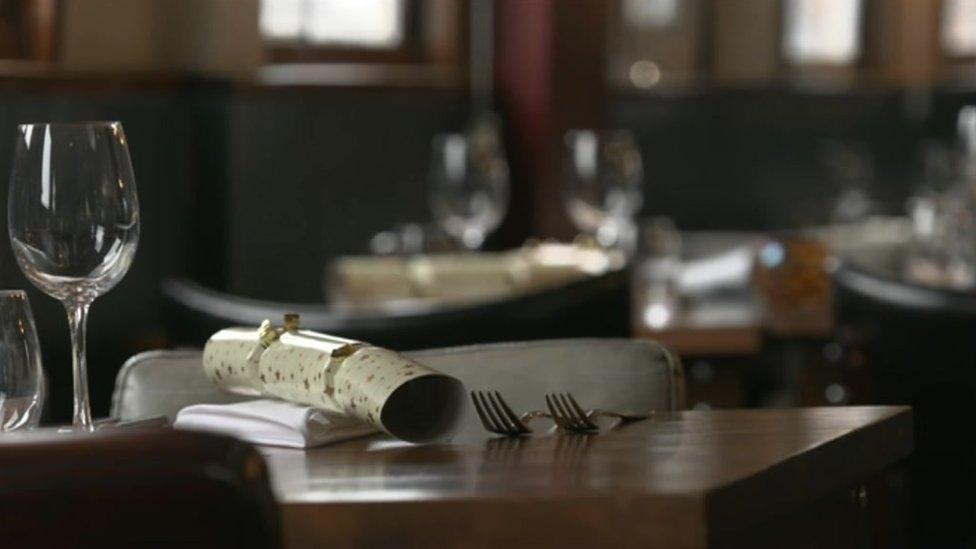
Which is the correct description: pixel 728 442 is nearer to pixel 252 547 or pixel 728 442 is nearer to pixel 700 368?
pixel 252 547

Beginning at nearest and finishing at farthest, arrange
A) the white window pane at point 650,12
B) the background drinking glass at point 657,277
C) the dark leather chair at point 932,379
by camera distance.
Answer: the dark leather chair at point 932,379, the background drinking glass at point 657,277, the white window pane at point 650,12

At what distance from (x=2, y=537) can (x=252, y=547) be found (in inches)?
4.6

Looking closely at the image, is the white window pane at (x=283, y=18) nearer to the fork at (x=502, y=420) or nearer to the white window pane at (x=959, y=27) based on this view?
the white window pane at (x=959, y=27)

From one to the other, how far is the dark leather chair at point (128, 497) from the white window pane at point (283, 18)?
535 centimetres

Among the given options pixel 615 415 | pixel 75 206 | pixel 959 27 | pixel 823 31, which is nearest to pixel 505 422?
pixel 615 415

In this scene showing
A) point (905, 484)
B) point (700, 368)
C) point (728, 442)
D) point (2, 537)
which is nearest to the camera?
point (2, 537)

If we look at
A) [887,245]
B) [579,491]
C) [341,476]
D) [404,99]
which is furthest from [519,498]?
[404,99]

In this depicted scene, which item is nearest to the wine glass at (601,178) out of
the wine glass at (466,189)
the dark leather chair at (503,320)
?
the wine glass at (466,189)

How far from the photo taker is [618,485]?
1.38 metres

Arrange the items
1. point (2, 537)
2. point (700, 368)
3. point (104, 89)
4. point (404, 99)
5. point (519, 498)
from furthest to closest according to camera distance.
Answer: point (404, 99) → point (104, 89) → point (700, 368) → point (519, 498) → point (2, 537)

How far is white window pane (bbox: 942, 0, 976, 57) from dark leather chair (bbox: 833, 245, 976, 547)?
4.96 metres

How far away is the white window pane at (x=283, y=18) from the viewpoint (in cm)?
632

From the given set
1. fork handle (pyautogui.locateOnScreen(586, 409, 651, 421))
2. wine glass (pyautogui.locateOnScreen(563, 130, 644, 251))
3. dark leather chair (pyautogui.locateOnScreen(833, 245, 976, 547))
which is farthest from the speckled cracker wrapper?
wine glass (pyautogui.locateOnScreen(563, 130, 644, 251))

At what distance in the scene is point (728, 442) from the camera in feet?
5.37
